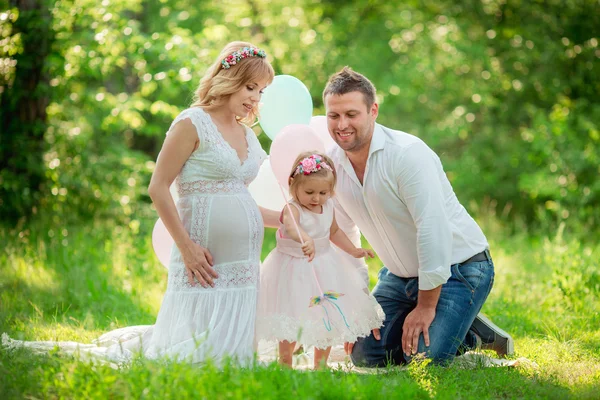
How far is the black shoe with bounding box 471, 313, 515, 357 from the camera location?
3811mm

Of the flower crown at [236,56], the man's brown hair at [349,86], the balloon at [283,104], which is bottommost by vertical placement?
the balloon at [283,104]

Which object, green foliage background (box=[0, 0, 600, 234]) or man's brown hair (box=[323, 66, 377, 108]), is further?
green foliage background (box=[0, 0, 600, 234])

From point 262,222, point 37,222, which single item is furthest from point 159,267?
point 262,222

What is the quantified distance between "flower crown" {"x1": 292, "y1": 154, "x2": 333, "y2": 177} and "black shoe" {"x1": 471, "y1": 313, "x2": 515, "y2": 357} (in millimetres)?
1419

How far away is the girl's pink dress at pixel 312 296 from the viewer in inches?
136

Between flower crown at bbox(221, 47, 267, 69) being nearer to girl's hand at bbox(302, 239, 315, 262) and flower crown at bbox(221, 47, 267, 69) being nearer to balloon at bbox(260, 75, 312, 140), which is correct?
balloon at bbox(260, 75, 312, 140)

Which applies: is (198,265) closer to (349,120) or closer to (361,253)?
(361,253)

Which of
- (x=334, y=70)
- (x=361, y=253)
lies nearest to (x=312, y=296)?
(x=361, y=253)

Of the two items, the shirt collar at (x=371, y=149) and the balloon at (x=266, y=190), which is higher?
the shirt collar at (x=371, y=149)

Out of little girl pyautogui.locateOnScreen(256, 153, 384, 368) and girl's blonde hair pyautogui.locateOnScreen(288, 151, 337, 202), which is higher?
girl's blonde hair pyautogui.locateOnScreen(288, 151, 337, 202)

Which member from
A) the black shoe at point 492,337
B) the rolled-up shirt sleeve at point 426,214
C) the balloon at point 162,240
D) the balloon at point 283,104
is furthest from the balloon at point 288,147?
the black shoe at point 492,337

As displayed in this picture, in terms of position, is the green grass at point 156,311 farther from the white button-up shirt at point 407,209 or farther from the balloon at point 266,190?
the balloon at point 266,190

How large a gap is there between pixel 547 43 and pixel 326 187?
7388mm

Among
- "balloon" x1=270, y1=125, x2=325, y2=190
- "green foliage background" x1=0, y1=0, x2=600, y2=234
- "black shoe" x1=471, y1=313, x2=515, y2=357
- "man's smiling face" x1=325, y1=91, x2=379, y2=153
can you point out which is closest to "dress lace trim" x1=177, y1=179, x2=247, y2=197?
"balloon" x1=270, y1=125, x2=325, y2=190
